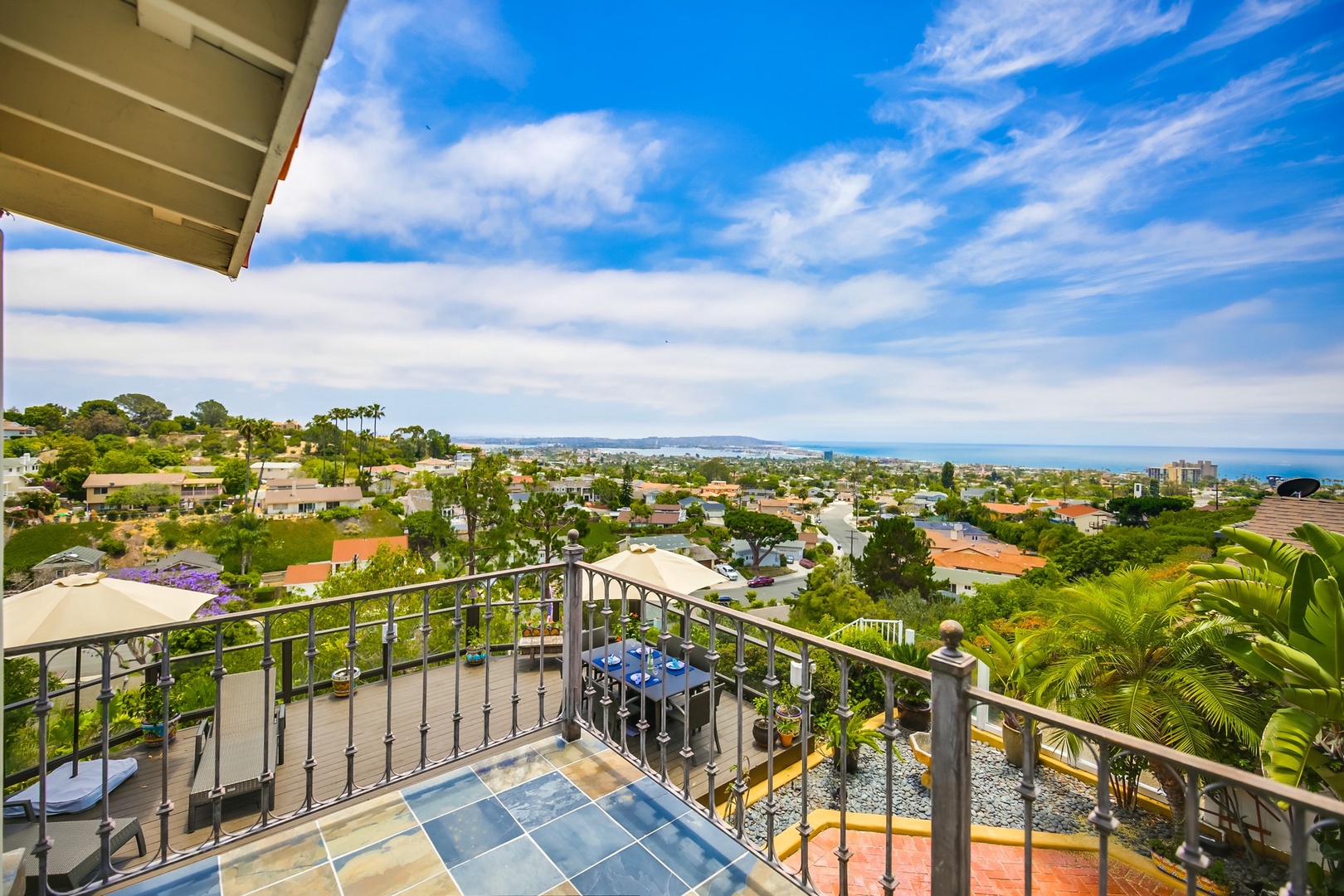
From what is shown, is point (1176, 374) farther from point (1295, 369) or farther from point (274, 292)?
point (274, 292)

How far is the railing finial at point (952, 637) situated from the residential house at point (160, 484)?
56.7 m

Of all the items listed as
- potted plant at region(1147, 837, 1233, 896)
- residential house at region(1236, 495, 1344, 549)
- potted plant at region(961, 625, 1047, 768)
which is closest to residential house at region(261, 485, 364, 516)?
potted plant at region(961, 625, 1047, 768)

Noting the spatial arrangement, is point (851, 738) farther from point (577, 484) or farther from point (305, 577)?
point (577, 484)

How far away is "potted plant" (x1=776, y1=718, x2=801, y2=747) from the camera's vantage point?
7559 millimetres

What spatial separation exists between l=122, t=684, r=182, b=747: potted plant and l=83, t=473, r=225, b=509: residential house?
4773cm

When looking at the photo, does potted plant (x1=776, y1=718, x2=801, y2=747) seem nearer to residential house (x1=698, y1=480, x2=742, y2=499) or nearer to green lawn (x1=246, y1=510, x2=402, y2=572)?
green lawn (x1=246, y1=510, x2=402, y2=572)

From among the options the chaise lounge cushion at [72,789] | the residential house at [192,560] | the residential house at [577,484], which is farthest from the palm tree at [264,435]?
the chaise lounge cushion at [72,789]

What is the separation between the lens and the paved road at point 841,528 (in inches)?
2330

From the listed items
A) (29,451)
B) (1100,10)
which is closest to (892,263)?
(1100,10)

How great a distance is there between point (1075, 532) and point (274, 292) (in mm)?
73860

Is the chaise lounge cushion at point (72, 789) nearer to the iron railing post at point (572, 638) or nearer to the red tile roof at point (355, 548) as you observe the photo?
the iron railing post at point (572, 638)

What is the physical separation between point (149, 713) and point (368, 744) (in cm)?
295

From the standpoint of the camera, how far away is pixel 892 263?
216 feet

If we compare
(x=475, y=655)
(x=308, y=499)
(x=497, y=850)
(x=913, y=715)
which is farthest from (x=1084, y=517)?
Answer: (x=308, y=499)
